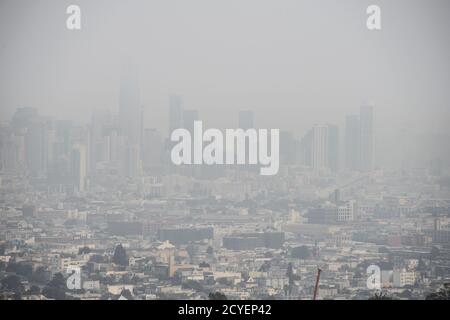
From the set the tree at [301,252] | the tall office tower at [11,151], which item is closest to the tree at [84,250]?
the tall office tower at [11,151]

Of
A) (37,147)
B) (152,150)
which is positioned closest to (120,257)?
(152,150)

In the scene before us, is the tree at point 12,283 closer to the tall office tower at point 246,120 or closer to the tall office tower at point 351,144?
the tall office tower at point 246,120

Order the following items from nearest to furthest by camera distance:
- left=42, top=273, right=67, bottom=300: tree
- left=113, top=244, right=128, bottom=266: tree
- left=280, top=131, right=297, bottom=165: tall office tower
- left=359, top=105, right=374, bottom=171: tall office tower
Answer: left=42, top=273, right=67, bottom=300: tree, left=113, top=244, right=128, bottom=266: tree, left=280, top=131, right=297, bottom=165: tall office tower, left=359, top=105, right=374, bottom=171: tall office tower

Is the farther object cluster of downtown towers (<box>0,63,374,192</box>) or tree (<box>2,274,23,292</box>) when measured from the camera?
cluster of downtown towers (<box>0,63,374,192</box>)

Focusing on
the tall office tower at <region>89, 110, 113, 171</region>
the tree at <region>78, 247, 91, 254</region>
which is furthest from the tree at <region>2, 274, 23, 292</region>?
the tall office tower at <region>89, 110, 113, 171</region>

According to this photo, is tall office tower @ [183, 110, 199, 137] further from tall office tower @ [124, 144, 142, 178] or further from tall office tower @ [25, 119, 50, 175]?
tall office tower @ [25, 119, 50, 175]
